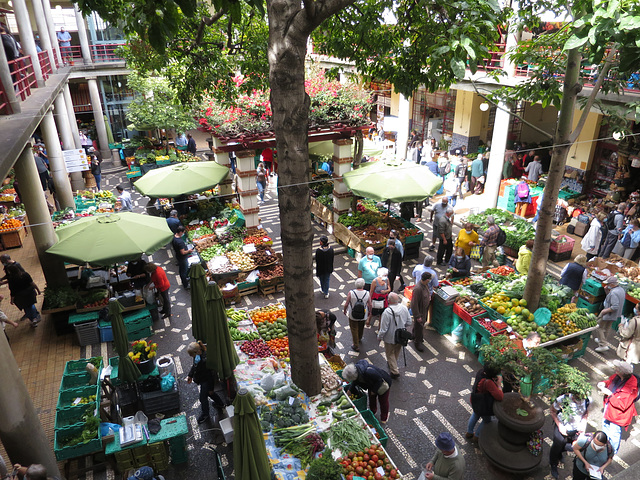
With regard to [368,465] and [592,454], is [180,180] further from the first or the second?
[592,454]

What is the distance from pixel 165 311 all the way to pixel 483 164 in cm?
1292

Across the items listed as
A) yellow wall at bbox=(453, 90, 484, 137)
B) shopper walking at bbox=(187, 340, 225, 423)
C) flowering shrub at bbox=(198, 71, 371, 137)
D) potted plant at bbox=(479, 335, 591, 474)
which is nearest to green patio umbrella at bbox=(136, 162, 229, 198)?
flowering shrub at bbox=(198, 71, 371, 137)

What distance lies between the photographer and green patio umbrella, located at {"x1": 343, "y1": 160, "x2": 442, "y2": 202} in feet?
38.2

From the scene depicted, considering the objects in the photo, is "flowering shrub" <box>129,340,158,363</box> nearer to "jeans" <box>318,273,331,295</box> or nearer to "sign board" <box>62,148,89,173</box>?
"jeans" <box>318,273,331,295</box>

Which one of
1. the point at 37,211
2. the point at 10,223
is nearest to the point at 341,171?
the point at 37,211

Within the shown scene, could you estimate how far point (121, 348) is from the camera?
735cm

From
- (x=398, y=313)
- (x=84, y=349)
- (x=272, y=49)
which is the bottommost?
(x=84, y=349)

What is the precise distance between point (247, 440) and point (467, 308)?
5644 mm

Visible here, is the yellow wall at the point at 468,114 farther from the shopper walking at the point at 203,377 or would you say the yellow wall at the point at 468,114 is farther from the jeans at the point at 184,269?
the shopper walking at the point at 203,377

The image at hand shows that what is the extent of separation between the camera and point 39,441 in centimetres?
608

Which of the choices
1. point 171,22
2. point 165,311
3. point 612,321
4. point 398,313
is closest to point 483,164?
point 612,321

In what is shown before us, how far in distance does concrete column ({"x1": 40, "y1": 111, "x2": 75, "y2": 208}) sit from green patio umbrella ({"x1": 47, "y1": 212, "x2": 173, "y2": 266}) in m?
6.46

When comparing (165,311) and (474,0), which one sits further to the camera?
(165,311)

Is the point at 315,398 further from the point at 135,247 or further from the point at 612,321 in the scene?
the point at 612,321
